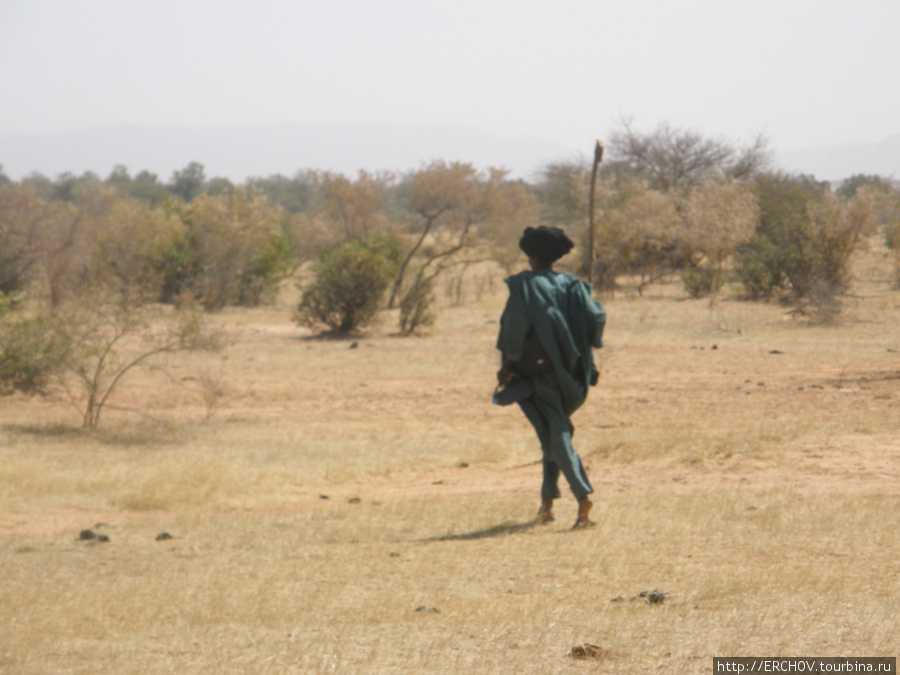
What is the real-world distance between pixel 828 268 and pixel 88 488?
1903 cm

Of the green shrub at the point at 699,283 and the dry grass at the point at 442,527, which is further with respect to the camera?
the green shrub at the point at 699,283

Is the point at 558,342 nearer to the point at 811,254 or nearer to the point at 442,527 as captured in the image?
the point at 442,527

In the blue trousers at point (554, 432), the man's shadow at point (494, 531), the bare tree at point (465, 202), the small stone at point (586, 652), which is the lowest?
the man's shadow at point (494, 531)

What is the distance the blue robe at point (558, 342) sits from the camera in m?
5.41

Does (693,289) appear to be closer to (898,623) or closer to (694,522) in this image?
(694,522)

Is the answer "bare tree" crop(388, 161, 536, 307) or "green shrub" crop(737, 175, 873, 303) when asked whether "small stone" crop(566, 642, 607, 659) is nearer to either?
"green shrub" crop(737, 175, 873, 303)

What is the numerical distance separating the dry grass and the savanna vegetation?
26 millimetres

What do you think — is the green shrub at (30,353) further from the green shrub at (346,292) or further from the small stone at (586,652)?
the small stone at (586,652)

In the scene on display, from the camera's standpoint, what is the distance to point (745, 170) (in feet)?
134

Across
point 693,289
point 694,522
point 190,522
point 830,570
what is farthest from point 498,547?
point 693,289

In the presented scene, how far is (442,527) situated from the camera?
6.09m

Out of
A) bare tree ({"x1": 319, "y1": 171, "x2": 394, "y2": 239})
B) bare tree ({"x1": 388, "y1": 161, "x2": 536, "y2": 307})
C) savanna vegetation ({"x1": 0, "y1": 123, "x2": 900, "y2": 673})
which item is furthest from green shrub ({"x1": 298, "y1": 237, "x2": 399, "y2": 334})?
bare tree ({"x1": 319, "y1": 171, "x2": 394, "y2": 239})

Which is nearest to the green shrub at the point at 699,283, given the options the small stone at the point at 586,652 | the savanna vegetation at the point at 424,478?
the savanna vegetation at the point at 424,478

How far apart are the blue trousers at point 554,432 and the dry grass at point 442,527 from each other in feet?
1.01
